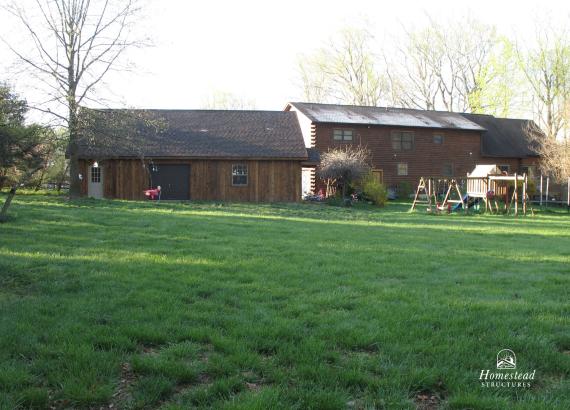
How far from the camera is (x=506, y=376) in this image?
3904mm

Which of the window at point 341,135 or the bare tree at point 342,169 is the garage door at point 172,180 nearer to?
the bare tree at point 342,169

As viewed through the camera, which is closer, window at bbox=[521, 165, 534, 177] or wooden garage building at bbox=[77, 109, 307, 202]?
wooden garage building at bbox=[77, 109, 307, 202]

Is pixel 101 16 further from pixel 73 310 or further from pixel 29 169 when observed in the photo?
pixel 73 310

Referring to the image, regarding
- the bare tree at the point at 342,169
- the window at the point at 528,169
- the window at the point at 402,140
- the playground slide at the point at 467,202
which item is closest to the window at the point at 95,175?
the bare tree at the point at 342,169

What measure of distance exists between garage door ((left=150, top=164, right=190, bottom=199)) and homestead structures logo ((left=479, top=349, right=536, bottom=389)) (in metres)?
26.2

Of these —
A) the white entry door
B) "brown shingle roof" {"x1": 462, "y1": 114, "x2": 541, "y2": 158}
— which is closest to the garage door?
the white entry door

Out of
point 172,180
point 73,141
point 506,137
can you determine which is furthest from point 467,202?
point 506,137

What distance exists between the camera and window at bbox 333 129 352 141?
36.2 meters

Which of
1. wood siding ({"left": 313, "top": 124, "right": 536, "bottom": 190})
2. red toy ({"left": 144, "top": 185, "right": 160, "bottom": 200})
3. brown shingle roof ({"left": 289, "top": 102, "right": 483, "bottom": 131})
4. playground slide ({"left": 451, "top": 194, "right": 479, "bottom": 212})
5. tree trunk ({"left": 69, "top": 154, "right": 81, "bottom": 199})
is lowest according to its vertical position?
playground slide ({"left": 451, "top": 194, "right": 479, "bottom": 212})

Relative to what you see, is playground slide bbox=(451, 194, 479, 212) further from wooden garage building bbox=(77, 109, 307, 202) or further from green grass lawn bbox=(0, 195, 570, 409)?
green grass lawn bbox=(0, 195, 570, 409)

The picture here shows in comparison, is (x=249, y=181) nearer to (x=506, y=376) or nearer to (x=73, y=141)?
(x=73, y=141)

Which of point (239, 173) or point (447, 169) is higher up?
point (447, 169)

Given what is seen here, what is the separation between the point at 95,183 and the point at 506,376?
90.9ft

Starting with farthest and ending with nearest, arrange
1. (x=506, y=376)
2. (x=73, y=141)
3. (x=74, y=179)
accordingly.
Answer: (x=74, y=179), (x=73, y=141), (x=506, y=376)
